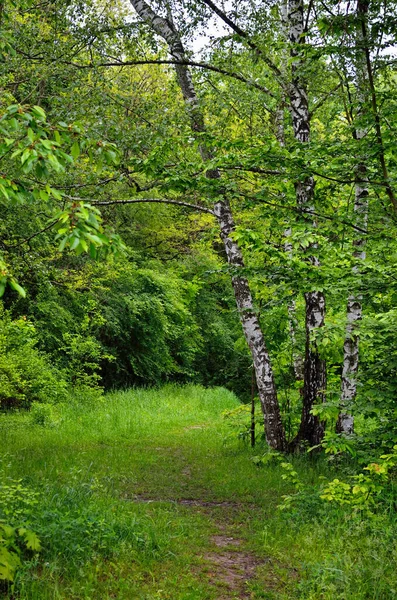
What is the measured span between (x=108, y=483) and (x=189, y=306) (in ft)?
41.9

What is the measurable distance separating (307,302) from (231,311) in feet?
4.55

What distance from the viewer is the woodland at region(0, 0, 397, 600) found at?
3.99 metres

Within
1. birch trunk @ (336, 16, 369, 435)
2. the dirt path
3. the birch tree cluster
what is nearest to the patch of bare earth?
the dirt path

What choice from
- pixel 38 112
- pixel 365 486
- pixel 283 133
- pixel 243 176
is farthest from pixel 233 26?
pixel 365 486

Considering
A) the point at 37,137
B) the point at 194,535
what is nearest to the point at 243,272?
the point at 194,535

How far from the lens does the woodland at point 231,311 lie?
3.99 meters

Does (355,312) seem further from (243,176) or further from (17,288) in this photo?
(17,288)

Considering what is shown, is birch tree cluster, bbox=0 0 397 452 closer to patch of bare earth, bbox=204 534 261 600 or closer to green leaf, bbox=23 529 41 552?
patch of bare earth, bbox=204 534 261 600

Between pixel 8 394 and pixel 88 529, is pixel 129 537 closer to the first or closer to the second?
pixel 88 529

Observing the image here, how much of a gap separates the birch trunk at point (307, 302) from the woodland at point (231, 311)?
0.03 metres

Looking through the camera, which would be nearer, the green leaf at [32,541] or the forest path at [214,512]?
the green leaf at [32,541]

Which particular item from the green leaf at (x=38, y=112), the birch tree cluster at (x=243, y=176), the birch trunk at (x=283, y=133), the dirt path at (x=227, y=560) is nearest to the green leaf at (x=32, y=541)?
the dirt path at (x=227, y=560)

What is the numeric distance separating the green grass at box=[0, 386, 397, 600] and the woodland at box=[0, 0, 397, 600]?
28 millimetres

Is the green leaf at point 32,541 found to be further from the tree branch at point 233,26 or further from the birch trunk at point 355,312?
the tree branch at point 233,26
